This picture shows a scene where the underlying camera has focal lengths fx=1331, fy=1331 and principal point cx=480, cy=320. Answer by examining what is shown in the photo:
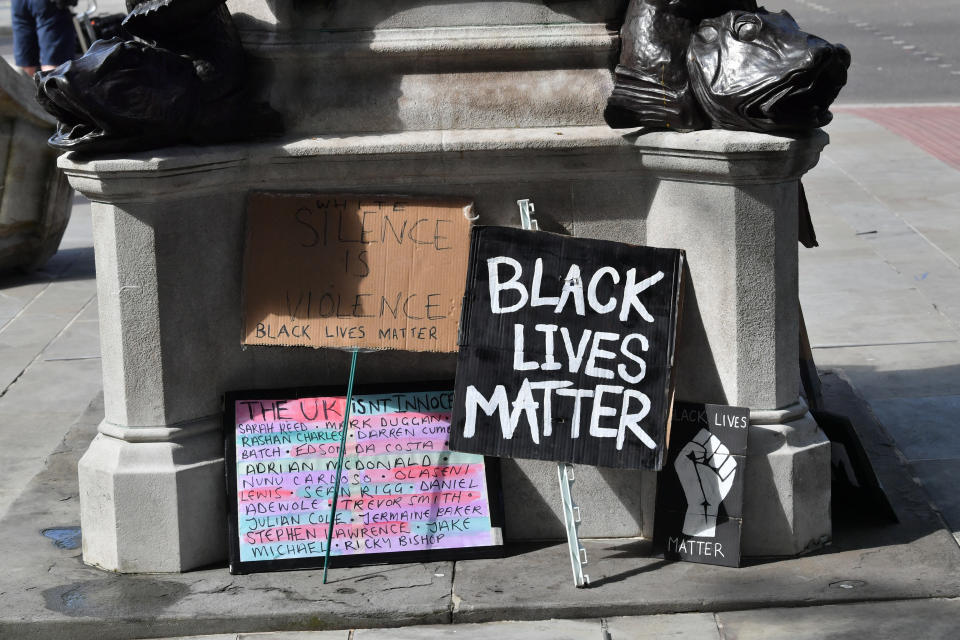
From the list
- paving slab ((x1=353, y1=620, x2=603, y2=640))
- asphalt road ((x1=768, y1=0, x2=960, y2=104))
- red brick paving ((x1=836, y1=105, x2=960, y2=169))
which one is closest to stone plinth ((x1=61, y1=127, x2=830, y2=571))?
paving slab ((x1=353, y1=620, x2=603, y2=640))

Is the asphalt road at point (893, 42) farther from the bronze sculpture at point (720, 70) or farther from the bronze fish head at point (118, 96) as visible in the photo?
the bronze fish head at point (118, 96)

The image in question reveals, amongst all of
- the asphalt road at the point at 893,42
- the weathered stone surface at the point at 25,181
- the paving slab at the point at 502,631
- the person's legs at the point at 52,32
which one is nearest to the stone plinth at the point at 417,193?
the paving slab at the point at 502,631

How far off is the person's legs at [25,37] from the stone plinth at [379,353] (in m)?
8.82

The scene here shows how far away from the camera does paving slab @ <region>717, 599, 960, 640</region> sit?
12.9ft

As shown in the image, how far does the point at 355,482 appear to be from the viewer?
4520mm

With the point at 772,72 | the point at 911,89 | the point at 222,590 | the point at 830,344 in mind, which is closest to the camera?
the point at 772,72

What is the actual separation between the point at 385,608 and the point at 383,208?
131 cm

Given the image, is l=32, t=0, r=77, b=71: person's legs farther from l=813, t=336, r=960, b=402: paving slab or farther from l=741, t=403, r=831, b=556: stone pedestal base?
l=741, t=403, r=831, b=556: stone pedestal base

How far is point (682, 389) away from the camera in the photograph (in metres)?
4.52

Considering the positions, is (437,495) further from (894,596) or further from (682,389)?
(894,596)

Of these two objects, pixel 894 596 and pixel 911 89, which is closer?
pixel 894 596

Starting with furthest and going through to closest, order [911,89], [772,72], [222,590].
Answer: [911,89] → [222,590] → [772,72]

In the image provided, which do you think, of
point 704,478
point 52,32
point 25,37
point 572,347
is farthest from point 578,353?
point 25,37

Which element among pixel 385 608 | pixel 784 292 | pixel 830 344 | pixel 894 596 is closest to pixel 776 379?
pixel 784 292
